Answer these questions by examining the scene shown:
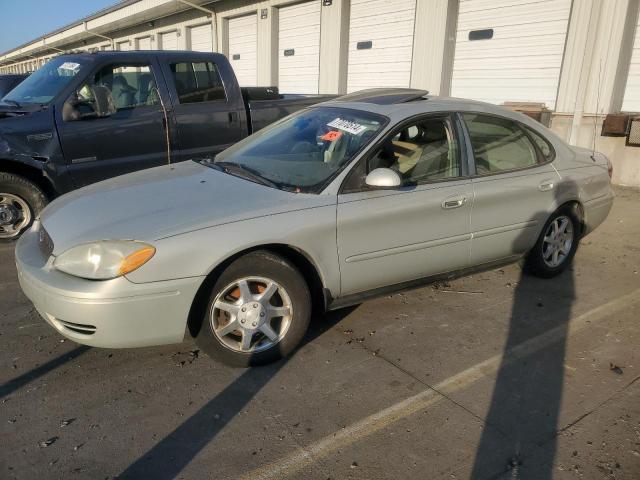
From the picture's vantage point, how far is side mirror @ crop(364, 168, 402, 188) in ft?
10.6

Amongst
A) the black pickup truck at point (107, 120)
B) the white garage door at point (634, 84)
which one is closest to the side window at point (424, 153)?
the black pickup truck at point (107, 120)

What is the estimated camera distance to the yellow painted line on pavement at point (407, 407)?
2.40 m

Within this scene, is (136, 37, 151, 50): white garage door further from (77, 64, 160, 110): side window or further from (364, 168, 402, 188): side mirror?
(364, 168, 402, 188): side mirror

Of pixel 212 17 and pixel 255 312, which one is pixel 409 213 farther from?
pixel 212 17

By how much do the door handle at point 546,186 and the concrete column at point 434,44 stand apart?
739 cm

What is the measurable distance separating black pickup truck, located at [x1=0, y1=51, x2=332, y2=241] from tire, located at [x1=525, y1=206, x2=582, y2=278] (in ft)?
12.1

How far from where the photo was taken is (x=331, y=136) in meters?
3.68

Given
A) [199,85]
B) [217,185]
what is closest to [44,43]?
[199,85]

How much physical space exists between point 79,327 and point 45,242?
676 millimetres

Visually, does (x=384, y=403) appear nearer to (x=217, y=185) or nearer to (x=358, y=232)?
(x=358, y=232)

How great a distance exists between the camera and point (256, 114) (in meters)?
6.51

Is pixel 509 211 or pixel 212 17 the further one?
pixel 212 17

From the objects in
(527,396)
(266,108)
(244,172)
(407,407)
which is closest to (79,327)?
(244,172)

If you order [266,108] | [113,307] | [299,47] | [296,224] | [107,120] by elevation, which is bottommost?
[113,307]
